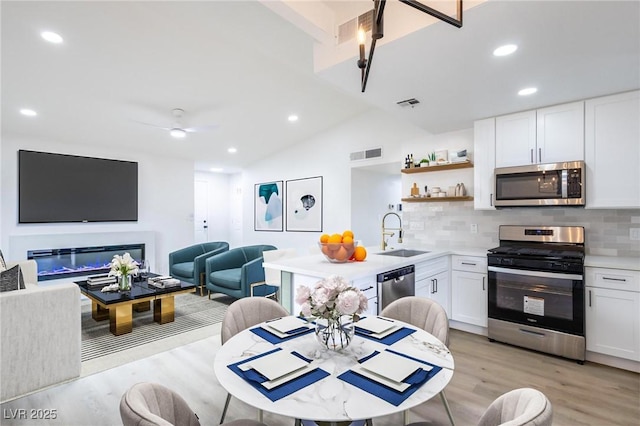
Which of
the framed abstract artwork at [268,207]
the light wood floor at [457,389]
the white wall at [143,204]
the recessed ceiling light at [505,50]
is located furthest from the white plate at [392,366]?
the white wall at [143,204]

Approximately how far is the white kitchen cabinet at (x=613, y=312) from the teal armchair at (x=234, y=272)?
369 centimetres

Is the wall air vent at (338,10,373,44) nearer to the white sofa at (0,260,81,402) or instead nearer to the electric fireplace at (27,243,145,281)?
the white sofa at (0,260,81,402)

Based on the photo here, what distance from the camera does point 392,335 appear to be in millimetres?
1574

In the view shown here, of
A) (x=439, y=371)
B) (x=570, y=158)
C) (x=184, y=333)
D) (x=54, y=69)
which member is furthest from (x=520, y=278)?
(x=54, y=69)

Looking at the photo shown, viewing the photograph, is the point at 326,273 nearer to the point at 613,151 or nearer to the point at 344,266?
the point at 344,266

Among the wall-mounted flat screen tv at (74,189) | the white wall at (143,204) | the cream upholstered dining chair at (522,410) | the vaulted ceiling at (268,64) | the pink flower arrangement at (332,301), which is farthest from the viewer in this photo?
the wall-mounted flat screen tv at (74,189)

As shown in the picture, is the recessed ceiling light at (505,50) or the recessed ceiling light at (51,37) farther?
the recessed ceiling light at (51,37)

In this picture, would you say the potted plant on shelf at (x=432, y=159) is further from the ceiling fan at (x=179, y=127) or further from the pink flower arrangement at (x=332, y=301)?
the pink flower arrangement at (x=332, y=301)

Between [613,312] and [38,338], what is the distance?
4657mm

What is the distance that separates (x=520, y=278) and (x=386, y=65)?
7.82ft

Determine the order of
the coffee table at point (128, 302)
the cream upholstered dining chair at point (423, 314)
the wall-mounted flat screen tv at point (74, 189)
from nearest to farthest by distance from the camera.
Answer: the cream upholstered dining chair at point (423, 314) < the coffee table at point (128, 302) < the wall-mounted flat screen tv at point (74, 189)

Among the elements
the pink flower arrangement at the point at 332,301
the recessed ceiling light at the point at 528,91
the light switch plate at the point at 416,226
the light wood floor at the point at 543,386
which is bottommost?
the light wood floor at the point at 543,386

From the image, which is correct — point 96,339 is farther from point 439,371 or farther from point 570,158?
point 570,158

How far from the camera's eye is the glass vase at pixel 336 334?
138cm
